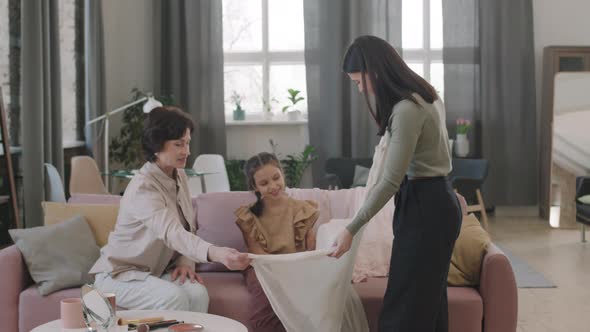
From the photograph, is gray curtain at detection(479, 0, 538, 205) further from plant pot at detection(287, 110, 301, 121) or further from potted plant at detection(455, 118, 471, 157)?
plant pot at detection(287, 110, 301, 121)

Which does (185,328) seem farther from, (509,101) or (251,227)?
(509,101)

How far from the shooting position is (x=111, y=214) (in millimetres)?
3891

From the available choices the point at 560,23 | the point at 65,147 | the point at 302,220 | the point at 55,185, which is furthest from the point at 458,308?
the point at 560,23

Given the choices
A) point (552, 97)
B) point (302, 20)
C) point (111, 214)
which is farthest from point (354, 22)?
point (111, 214)

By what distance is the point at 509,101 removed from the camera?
8.73 meters

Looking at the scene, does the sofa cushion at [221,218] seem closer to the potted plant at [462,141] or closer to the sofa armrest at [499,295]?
the sofa armrest at [499,295]

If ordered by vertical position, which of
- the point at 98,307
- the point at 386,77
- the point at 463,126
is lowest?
the point at 98,307

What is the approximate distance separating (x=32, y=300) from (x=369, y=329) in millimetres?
1450

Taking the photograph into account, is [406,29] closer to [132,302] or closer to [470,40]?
[470,40]

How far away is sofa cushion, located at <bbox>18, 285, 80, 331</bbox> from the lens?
3.46 m

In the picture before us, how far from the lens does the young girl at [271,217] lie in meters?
3.59

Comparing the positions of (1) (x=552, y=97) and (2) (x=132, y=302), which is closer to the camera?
(2) (x=132, y=302)

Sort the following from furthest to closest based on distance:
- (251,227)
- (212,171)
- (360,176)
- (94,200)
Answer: (360,176)
(212,171)
(94,200)
(251,227)

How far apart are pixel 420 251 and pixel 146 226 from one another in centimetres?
110
